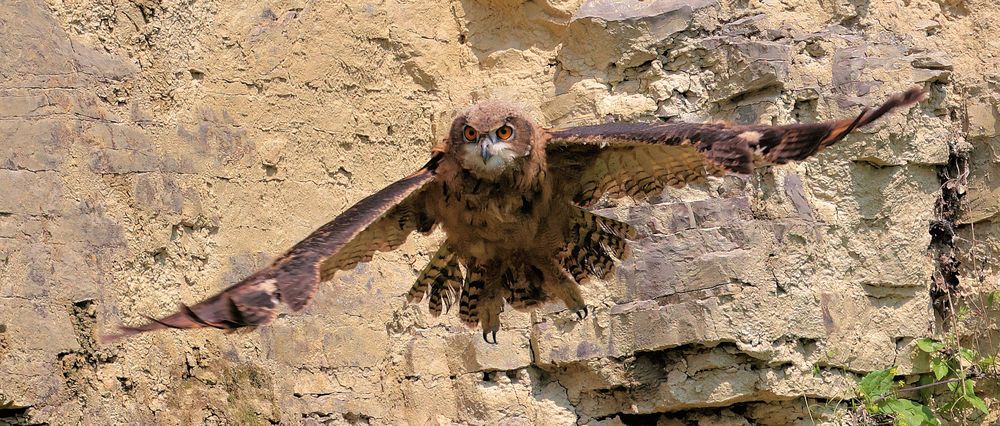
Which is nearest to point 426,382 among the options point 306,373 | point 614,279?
point 306,373

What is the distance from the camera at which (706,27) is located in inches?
271

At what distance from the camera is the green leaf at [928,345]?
6.84m

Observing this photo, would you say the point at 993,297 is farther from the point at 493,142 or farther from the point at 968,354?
the point at 493,142

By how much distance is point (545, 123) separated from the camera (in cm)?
714

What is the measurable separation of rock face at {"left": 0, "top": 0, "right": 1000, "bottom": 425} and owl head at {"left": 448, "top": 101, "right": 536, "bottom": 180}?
49.5 inches

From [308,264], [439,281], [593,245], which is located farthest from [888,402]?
[308,264]

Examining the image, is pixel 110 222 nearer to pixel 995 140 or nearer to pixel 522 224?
pixel 522 224

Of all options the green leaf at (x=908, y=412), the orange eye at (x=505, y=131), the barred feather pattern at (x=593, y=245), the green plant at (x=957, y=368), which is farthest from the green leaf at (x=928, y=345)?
the orange eye at (x=505, y=131)

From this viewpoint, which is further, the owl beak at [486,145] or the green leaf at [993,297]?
the green leaf at [993,297]

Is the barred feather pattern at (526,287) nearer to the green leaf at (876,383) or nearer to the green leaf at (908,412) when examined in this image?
the green leaf at (876,383)

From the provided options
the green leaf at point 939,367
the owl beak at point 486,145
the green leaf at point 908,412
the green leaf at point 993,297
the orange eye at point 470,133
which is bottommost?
the green leaf at point 908,412

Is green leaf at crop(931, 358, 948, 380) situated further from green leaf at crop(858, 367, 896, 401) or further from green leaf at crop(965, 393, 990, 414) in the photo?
green leaf at crop(858, 367, 896, 401)

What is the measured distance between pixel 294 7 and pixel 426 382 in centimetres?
218

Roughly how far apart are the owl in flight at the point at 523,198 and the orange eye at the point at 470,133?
18 millimetres
